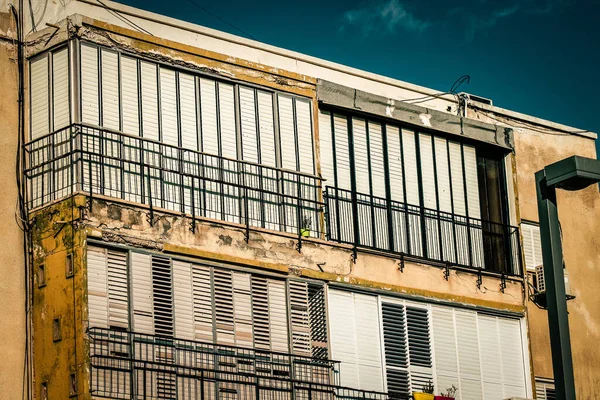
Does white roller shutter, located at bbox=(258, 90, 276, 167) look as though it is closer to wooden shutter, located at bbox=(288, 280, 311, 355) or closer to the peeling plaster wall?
wooden shutter, located at bbox=(288, 280, 311, 355)

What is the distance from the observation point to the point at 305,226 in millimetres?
25531

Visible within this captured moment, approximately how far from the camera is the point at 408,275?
87.4ft

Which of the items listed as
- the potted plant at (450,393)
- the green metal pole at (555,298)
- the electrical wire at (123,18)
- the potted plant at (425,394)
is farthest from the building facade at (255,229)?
the green metal pole at (555,298)

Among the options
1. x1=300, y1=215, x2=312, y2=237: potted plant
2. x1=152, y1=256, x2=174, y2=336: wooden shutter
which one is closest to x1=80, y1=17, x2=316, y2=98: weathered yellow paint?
x1=300, y1=215, x2=312, y2=237: potted plant

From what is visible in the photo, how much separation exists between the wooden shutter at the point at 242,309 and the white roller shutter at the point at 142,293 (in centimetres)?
184

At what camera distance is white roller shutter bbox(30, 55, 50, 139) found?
76.5ft

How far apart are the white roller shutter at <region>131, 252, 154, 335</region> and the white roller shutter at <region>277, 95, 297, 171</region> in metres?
4.52

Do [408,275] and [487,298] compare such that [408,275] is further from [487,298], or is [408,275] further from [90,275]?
[90,275]

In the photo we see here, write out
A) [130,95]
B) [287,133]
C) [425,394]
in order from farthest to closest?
[287,133] → [425,394] → [130,95]

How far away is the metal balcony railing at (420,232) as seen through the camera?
87.5ft

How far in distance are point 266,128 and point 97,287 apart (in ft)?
19.2

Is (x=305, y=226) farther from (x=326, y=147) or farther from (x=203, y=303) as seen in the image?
(x=203, y=303)

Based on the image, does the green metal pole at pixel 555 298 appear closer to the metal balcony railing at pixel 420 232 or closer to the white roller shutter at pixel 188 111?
the white roller shutter at pixel 188 111

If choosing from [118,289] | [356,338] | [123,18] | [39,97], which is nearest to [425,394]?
[356,338]
